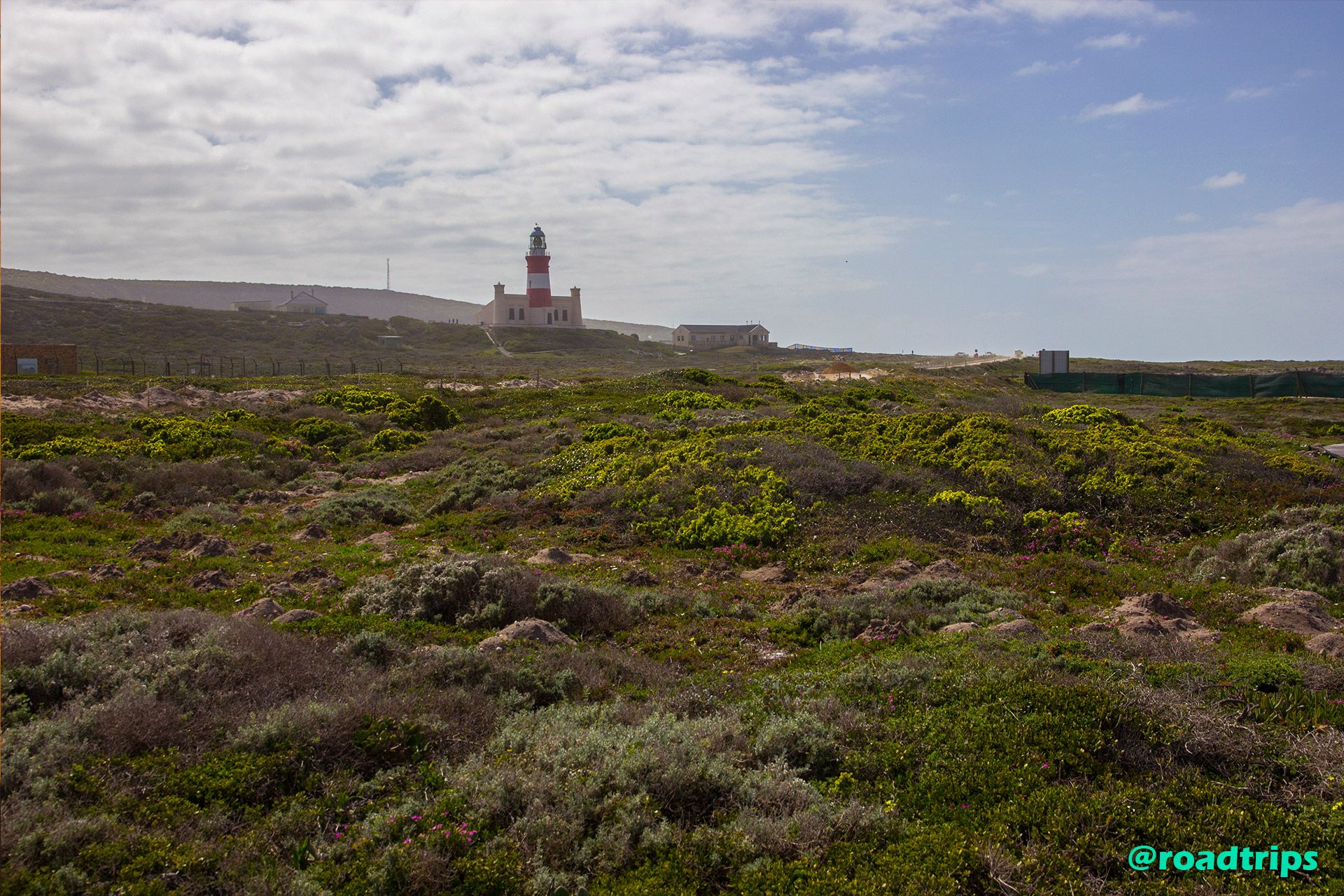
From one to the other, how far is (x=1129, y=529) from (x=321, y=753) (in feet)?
43.5

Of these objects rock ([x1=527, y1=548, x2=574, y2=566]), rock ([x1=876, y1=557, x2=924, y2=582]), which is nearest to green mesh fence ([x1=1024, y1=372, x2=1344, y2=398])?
rock ([x1=876, y1=557, x2=924, y2=582])

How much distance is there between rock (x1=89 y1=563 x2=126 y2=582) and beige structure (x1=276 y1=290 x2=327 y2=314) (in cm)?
11286

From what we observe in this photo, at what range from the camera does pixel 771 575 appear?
1141 cm

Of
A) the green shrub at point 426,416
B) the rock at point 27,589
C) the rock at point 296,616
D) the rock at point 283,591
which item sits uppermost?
the green shrub at point 426,416

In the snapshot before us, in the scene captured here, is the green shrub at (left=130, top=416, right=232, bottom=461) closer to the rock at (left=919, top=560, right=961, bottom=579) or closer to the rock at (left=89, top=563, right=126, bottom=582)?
the rock at (left=89, top=563, right=126, bottom=582)

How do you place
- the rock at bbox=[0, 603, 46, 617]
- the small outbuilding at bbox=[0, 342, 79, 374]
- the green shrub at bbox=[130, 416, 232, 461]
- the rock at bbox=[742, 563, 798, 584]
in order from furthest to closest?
the small outbuilding at bbox=[0, 342, 79, 374], the green shrub at bbox=[130, 416, 232, 461], the rock at bbox=[742, 563, 798, 584], the rock at bbox=[0, 603, 46, 617]

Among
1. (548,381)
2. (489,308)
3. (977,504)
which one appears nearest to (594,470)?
(977,504)

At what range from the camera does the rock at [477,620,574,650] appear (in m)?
7.59

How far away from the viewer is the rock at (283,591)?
29.7 ft

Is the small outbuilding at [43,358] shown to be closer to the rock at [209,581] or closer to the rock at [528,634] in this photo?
the rock at [209,581]

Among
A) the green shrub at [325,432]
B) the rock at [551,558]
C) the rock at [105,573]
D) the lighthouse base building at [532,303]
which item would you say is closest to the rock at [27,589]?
the rock at [105,573]

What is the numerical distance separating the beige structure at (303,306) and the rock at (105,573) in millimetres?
112856

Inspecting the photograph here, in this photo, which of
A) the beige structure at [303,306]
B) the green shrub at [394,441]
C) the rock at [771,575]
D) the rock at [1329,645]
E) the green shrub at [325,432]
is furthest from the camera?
the beige structure at [303,306]

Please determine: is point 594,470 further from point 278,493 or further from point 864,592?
point 864,592
